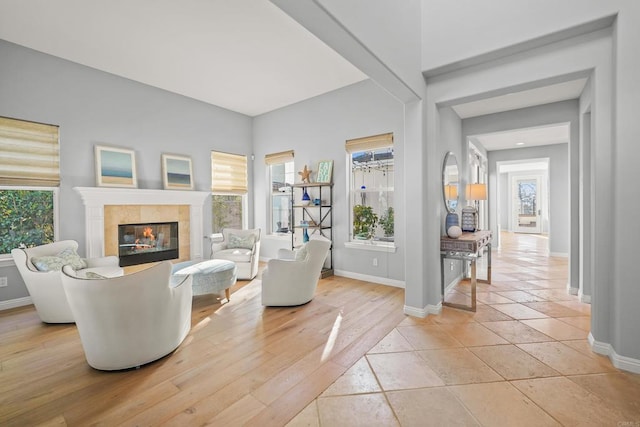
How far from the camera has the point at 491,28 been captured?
2.62 meters

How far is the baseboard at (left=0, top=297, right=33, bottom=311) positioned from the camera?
3.51 m

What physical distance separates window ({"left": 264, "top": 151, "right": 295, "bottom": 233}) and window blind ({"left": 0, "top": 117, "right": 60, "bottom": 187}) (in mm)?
3353

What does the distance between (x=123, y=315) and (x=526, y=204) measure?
43.5ft

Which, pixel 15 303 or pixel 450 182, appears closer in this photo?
pixel 15 303

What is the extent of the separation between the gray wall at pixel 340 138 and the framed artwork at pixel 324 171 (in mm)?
89

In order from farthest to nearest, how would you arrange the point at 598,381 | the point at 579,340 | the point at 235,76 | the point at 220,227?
1. the point at 220,227
2. the point at 235,76
3. the point at 579,340
4. the point at 598,381

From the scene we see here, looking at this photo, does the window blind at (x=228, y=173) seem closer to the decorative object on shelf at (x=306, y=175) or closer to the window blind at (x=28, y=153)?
the decorative object on shelf at (x=306, y=175)

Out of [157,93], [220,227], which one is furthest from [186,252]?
[157,93]

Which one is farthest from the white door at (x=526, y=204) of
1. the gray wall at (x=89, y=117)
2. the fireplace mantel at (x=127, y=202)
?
the fireplace mantel at (x=127, y=202)

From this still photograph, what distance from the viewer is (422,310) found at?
3.12 meters

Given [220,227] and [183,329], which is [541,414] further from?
[220,227]

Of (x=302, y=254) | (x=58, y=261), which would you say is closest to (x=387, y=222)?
(x=302, y=254)

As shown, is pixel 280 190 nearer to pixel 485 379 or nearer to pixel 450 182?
pixel 450 182

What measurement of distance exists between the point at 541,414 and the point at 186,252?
17.1ft
